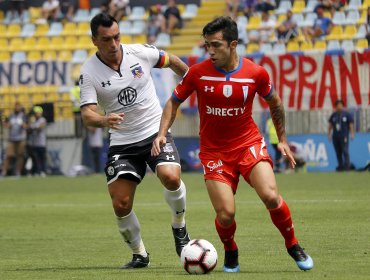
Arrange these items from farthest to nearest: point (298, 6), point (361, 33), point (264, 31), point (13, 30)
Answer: point (13, 30) < point (298, 6) < point (264, 31) < point (361, 33)

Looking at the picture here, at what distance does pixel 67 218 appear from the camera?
1717 centimetres

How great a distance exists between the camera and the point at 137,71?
10500 millimetres

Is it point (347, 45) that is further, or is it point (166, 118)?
point (347, 45)

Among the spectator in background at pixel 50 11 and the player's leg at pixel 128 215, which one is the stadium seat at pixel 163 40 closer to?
the spectator in background at pixel 50 11

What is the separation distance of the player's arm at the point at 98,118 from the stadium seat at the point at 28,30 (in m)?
27.9

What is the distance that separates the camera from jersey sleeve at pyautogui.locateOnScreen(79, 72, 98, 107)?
10.3 meters

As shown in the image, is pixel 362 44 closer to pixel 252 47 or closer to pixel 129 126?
pixel 252 47

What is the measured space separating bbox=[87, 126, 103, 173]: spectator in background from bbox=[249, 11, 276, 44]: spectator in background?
18.5 ft

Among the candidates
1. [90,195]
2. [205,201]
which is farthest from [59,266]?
[90,195]

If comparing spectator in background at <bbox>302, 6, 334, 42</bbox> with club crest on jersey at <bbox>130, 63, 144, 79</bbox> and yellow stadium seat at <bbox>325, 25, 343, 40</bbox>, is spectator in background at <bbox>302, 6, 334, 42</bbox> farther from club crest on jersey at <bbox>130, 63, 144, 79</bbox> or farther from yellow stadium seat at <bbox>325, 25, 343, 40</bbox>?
club crest on jersey at <bbox>130, 63, 144, 79</bbox>

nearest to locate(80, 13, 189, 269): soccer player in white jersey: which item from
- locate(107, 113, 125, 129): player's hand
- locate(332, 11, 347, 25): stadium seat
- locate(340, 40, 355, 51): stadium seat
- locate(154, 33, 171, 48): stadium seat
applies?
locate(107, 113, 125, 129): player's hand

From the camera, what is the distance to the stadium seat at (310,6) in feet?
105

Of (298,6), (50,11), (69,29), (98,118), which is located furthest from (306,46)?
(98,118)

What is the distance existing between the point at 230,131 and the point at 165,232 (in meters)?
4.96
